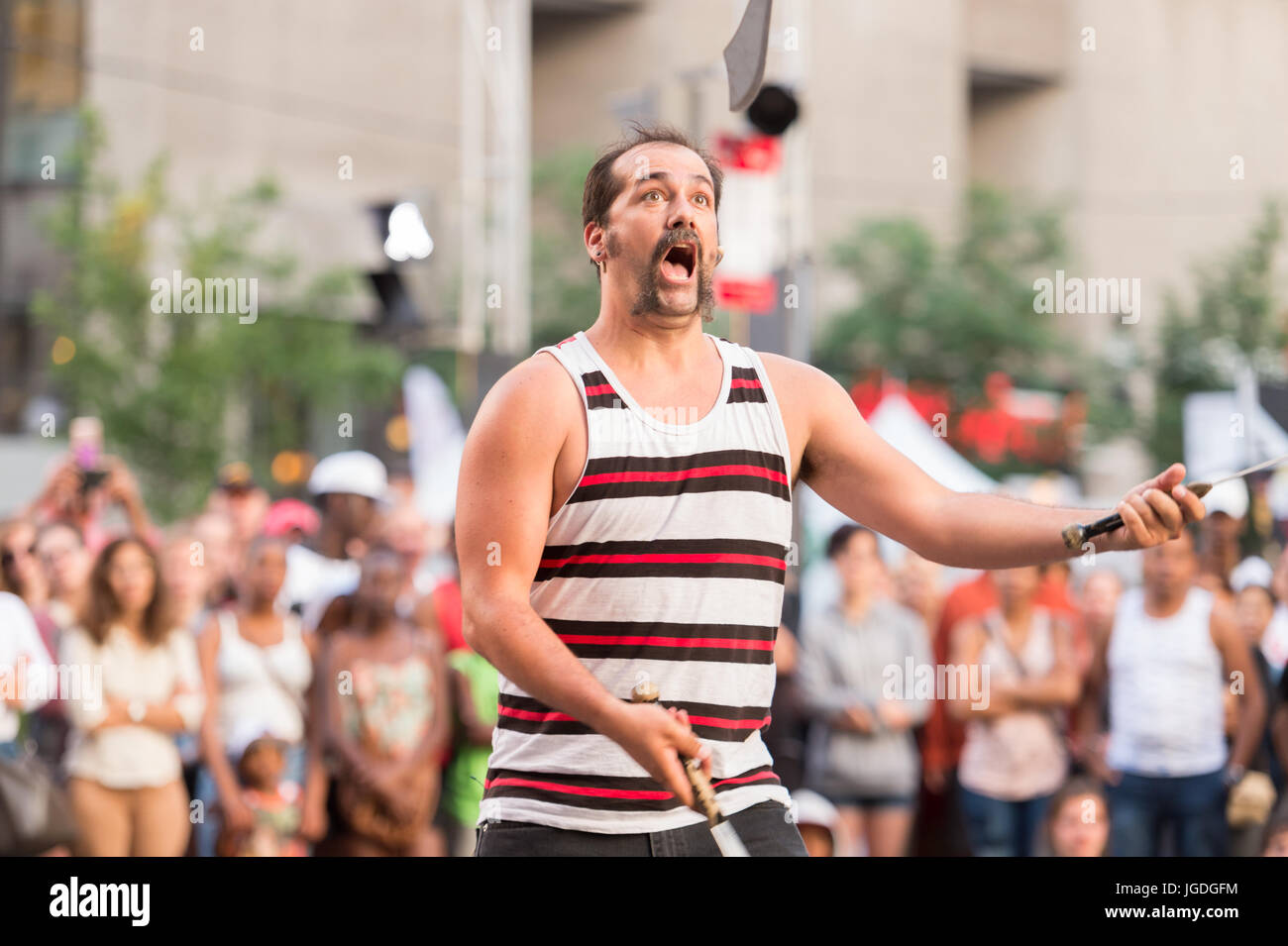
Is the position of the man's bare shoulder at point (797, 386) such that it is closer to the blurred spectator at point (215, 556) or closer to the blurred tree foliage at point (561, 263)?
the blurred spectator at point (215, 556)

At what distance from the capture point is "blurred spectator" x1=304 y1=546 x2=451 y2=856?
20.9 ft

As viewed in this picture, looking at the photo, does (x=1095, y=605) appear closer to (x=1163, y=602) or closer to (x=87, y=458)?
(x=1163, y=602)

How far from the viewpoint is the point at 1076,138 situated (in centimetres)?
3950

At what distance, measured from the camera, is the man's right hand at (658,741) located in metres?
2.44

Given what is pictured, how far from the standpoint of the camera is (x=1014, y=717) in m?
6.77

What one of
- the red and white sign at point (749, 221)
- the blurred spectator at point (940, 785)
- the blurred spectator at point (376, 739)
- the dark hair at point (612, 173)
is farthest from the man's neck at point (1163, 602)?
the dark hair at point (612, 173)

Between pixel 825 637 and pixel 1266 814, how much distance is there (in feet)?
6.28

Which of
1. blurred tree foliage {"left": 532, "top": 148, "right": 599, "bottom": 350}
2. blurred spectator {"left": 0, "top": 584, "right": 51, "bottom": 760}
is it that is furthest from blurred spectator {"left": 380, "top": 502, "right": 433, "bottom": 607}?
blurred tree foliage {"left": 532, "top": 148, "right": 599, "bottom": 350}

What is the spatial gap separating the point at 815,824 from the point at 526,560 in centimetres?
374

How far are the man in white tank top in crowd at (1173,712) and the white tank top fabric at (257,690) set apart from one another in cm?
329

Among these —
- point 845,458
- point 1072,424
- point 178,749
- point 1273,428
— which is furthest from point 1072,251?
point 845,458

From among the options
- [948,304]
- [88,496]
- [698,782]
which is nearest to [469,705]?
[88,496]

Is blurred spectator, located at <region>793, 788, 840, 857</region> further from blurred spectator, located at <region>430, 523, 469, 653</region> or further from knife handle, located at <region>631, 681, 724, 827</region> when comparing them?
knife handle, located at <region>631, 681, 724, 827</region>
